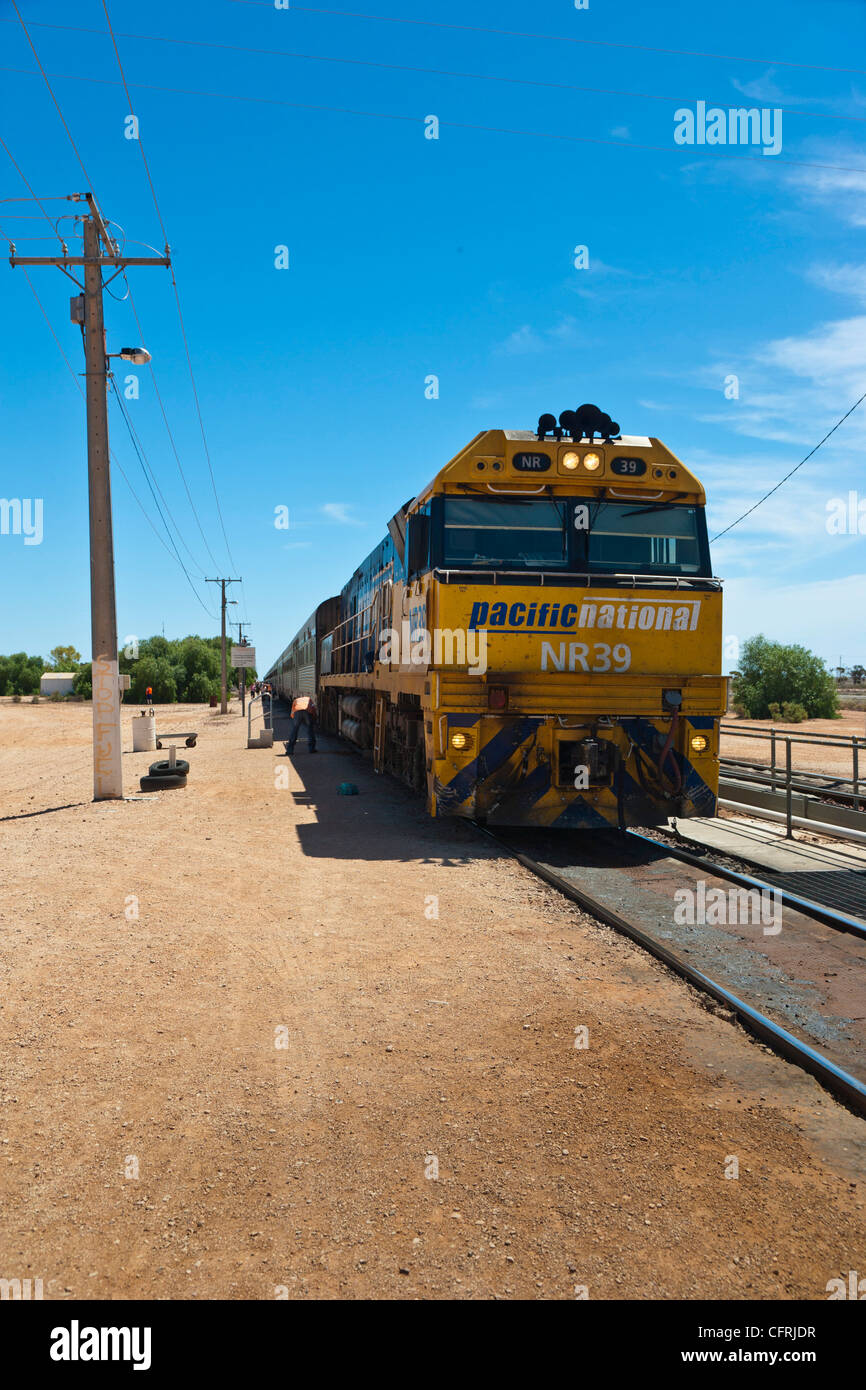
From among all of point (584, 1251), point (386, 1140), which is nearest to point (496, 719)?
point (386, 1140)

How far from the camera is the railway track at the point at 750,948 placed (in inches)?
162

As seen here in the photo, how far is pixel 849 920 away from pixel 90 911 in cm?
555

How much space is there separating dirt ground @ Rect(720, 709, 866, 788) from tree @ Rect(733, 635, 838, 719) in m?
0.89

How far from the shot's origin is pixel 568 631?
8289 millimetres

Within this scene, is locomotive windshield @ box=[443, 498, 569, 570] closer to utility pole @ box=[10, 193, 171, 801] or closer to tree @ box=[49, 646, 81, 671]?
utility pole @ box=[10, 193, 171, 801]

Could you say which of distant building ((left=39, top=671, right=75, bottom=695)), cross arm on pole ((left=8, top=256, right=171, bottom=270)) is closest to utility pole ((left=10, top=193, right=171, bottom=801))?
cross arm on pole ((left=8, top=256, right=171, bottom=270))

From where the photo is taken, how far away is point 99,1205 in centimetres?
284

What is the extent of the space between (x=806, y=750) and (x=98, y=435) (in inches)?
814

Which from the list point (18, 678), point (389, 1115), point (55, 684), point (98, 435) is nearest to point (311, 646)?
point (98, 435)

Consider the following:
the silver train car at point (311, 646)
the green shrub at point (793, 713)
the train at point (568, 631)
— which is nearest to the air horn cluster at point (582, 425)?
the train at point (568, 631)

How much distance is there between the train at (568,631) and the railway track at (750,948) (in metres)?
0.68

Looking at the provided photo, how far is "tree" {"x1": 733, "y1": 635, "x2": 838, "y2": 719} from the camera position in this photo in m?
38.9

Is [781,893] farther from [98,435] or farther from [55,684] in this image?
[55,684]

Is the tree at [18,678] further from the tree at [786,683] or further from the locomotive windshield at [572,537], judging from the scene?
the locomotive windshield at [572,537]
